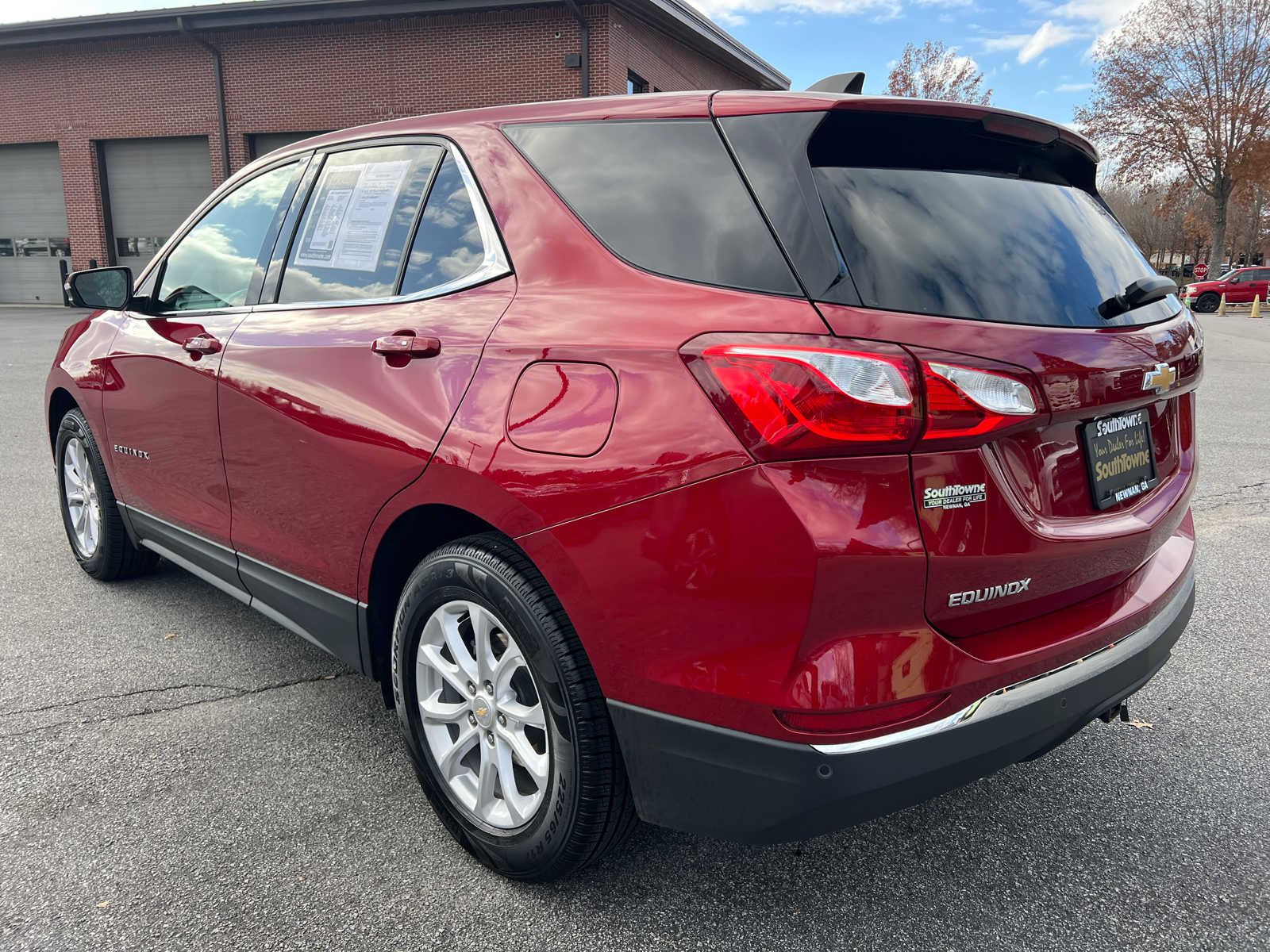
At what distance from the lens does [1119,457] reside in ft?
6.52

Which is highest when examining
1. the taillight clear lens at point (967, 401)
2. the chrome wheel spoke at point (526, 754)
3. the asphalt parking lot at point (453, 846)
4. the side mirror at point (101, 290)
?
the side mirror at point (101, 290)

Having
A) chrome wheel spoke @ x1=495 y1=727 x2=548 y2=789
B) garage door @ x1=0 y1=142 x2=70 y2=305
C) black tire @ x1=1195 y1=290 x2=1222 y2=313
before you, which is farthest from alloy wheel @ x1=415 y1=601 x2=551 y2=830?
black tire @ x1=1195 y1=290 x2=1222 y2=313

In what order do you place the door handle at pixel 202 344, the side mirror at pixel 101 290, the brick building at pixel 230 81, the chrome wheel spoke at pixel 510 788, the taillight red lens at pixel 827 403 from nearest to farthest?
the taillight red lens at pixel 827 403
the chrome wheel spoke at pixel 510 788
the door handle at pixel 202 344
the side mirror at pixel 101 290
the brick building at pixel 230 81

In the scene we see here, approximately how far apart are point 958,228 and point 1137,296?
0.55 metres

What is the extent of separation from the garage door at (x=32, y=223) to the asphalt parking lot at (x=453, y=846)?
92.2 feet

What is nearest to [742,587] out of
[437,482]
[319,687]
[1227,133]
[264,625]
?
[437,482]

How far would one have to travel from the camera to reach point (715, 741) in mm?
1708

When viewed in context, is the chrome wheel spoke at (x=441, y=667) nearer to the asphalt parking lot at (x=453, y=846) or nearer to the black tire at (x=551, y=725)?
the black tire at (x=551, y=725)

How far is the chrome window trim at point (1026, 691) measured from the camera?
1.61 metres

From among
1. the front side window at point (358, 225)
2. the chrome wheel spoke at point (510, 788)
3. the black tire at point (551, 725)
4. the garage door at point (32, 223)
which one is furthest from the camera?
the garage door at point (32, 223)

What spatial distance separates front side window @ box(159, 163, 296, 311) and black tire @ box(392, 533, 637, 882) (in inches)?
62.1

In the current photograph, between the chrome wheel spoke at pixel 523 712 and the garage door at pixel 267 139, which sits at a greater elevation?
the garage door at pixel 267 139

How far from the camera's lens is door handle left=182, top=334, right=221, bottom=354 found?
9.80ft

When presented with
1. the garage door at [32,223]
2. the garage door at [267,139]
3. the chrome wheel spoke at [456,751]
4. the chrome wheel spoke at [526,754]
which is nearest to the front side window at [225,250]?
the chrome wheel spoke at [456,751]
